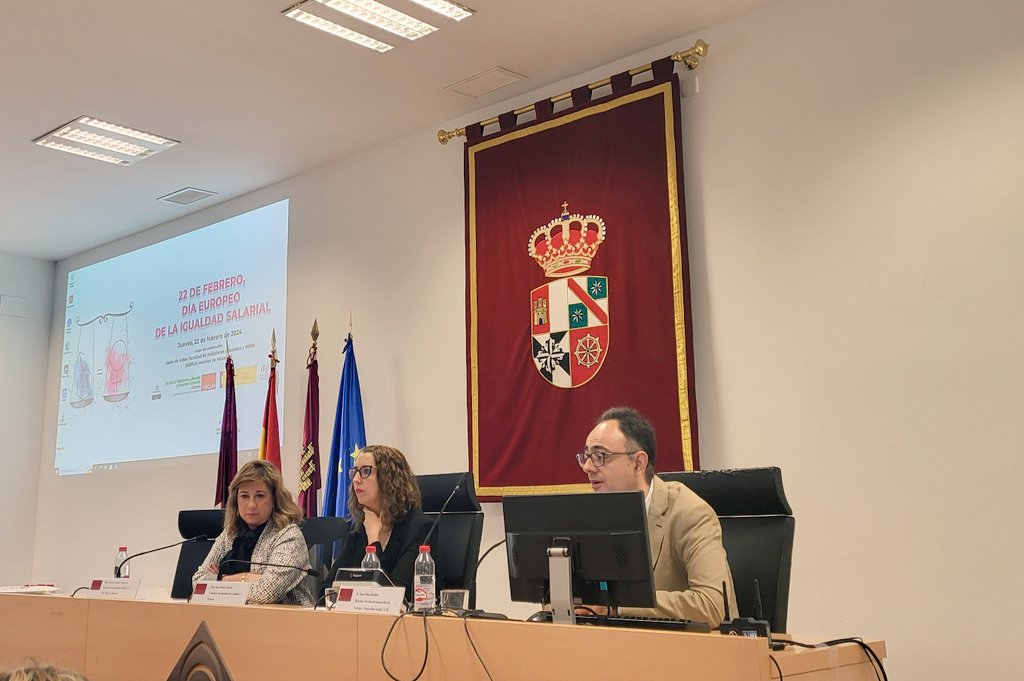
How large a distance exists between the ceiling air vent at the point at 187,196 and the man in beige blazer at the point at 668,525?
13.6 feet

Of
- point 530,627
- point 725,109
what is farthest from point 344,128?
point 530,627

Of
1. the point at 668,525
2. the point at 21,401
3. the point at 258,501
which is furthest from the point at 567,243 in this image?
the point at 21,401

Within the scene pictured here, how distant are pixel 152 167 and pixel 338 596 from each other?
3.95m

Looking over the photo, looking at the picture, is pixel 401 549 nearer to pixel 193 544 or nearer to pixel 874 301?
pixel 193 544

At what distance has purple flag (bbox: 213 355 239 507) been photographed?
5.55 m

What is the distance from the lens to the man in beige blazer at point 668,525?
88.0 inches

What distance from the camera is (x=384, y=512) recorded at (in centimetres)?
335

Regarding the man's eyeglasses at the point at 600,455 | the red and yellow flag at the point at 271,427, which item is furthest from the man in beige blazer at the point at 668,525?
the red and yellow flag at the point at 271,427

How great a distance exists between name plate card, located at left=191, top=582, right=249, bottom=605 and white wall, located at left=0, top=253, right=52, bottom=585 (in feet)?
17.0

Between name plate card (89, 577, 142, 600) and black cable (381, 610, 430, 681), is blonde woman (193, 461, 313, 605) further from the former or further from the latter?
black cable (381, 610, 430, 681)

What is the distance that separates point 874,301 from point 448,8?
2044mm

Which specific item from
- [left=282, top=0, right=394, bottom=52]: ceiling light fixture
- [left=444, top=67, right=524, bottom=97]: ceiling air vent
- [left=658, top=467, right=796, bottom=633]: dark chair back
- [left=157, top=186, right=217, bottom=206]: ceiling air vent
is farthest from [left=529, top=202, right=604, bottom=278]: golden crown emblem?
[left=157, top=186, right=217, bottom=206]: ceiling air vent

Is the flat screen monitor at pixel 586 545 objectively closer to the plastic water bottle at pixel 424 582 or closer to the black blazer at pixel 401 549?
the plastic water bottle at pixel 424 582

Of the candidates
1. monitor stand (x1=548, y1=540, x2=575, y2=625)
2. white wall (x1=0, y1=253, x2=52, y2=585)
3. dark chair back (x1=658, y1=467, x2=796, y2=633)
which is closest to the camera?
monitor stand (x1=548, y1=540, x2=575, y2=625)
